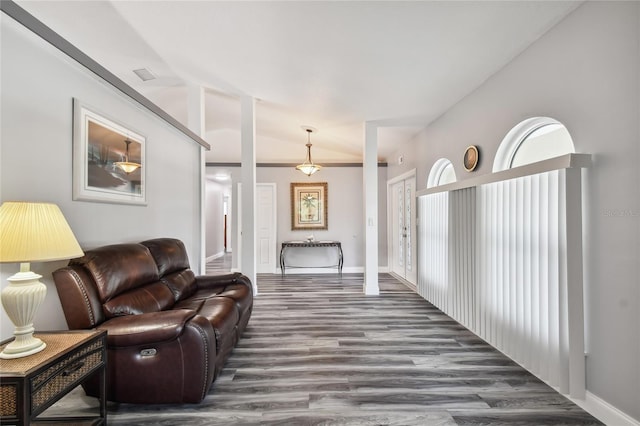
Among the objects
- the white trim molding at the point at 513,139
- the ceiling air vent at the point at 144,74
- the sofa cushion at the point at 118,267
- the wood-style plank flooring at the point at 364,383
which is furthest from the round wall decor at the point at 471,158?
the ceiling air vent at the point at 144,74

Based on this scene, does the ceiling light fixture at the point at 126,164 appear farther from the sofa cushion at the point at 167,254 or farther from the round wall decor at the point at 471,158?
the round wall decor at the point at 471,158

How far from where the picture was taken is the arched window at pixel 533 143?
2193mm

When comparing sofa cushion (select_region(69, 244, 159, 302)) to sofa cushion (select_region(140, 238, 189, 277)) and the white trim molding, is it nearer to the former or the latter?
sofa cushion (select_region(140, 238, 189, 277))

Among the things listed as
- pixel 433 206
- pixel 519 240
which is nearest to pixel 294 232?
pixel 433 206

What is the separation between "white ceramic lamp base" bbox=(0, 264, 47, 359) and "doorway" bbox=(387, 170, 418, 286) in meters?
4.56

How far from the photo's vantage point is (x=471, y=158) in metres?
3.18

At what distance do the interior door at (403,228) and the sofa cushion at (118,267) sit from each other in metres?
3.94

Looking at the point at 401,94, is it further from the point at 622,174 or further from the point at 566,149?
the point at 622,174

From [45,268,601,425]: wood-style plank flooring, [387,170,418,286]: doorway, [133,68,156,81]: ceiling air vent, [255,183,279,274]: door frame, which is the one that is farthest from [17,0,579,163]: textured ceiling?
[45,268,601,425]: wood-style plank flooring

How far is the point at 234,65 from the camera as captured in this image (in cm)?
327

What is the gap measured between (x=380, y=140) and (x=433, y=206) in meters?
2.06

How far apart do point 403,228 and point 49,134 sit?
5089 millimetres

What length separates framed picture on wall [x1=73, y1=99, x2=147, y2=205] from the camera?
211 centimetres

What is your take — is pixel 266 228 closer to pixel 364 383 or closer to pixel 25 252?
pixel 364 383
